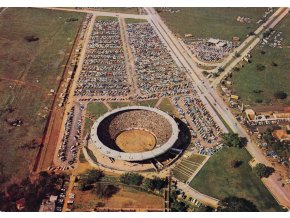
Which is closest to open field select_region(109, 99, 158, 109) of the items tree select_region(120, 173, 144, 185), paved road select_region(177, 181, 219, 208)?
tree select_region(120, 173, 144, 185)

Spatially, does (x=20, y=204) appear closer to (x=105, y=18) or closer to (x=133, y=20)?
(x=133, y=20)

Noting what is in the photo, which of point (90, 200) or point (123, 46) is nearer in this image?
point (90, 200)

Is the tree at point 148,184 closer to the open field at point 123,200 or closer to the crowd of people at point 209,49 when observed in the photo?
the open field at point 123,200

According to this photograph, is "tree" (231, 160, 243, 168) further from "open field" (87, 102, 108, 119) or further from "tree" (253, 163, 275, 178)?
"open field" (87, 102, 108, 119)

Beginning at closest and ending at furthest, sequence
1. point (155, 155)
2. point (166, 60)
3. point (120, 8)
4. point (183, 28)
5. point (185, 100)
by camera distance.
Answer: point (155, 155), point (185, 100), point (166, 60), point (183, 28), point (120, 8)

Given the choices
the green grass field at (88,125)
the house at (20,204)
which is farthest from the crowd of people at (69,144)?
the house at (20,204)

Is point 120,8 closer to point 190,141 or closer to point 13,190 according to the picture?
point 190,141

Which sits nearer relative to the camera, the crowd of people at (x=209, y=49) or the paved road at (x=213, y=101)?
the paved road at (x=213, y=101)

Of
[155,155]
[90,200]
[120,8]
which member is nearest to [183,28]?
[120,8]
